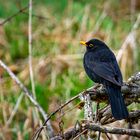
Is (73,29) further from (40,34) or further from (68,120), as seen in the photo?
(68,120)

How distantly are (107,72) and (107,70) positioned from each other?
5 cm

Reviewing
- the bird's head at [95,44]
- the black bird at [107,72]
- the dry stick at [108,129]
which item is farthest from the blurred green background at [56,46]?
the dry stick at [108,129]

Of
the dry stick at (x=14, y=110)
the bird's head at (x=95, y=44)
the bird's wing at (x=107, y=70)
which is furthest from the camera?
the dry stick at (x=14, y=110)

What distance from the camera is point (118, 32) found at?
7910 millimetres

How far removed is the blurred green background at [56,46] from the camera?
20.5ft

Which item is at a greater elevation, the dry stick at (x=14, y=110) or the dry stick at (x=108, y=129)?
the dry stick at (x=108, y=129)

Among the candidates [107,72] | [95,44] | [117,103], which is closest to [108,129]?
[117,103]

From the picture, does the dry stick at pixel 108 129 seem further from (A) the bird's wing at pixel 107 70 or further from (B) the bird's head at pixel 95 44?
(B) the bird's head at pixel 95 44

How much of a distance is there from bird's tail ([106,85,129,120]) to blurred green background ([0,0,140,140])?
1981mm

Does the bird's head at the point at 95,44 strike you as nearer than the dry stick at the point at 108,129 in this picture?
No

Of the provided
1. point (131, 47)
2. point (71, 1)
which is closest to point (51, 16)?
point (71, 1)

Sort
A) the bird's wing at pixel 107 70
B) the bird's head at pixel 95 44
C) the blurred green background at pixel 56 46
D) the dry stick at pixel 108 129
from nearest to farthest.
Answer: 1. the dry stick at pixel 108 129
2. the bird's wing at pixel 107 70
3. the bird's head at pixel 95 44
4. the blurred green background at pixel 56 46

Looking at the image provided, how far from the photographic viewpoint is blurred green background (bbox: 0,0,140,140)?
6.24 metres

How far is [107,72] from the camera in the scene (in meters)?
4.32
